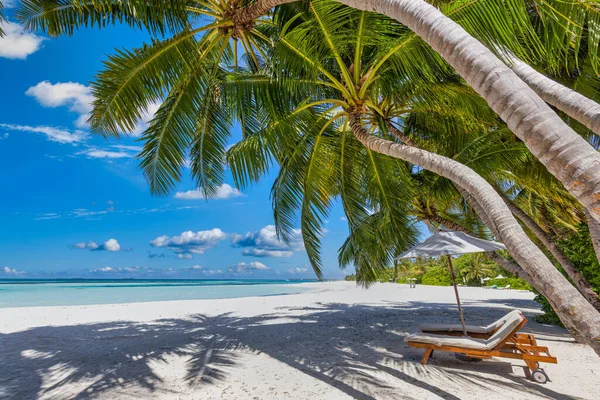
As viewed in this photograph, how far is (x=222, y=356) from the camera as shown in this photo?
17.2 feet

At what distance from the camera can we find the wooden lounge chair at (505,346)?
4112 millimetres

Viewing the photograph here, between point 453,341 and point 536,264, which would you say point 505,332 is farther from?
point 536,264

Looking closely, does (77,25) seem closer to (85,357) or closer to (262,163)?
(262,163)

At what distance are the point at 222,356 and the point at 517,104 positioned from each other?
16.4ft

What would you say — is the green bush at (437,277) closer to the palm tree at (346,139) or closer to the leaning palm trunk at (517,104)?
the palm tree at (346,139)

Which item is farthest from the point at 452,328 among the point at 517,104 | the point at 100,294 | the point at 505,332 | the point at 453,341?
the point at 100,294

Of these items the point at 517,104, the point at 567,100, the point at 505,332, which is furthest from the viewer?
the point at 505,332

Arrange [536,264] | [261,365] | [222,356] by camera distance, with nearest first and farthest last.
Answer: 1. [536,264]
2. [261,365]
3. [222,356]

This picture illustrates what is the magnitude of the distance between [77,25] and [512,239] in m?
5.99

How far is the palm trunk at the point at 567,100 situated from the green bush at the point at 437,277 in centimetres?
2945

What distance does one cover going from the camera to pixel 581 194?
1.45 metres

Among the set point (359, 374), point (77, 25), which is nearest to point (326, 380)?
point (359, 374)

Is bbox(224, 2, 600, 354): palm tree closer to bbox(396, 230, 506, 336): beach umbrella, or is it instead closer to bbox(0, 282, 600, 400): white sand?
bbox(396, 230, 506, 336): beach umbrella

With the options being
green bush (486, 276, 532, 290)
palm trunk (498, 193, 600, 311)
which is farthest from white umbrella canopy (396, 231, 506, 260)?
green bush (486, 276, 532, 290)
